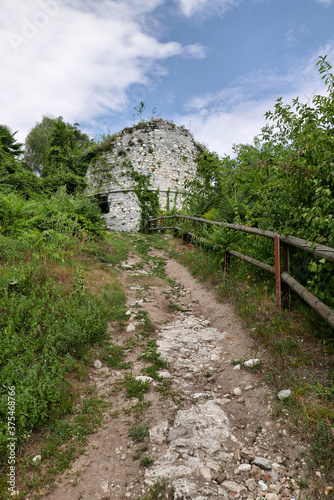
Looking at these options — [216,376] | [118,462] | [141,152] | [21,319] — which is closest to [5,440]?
[118,462]

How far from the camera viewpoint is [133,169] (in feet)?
55.6

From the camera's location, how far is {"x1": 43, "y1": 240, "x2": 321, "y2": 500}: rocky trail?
196cm

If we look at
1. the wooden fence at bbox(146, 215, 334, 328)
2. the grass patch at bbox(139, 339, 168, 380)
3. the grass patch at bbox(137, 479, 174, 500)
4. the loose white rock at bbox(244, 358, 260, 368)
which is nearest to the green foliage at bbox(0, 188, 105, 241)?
the grass patch at bbox(139, 339, 168, 380)

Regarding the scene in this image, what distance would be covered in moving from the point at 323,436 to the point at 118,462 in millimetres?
1595

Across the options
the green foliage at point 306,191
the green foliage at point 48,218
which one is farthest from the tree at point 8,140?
the green foliage at point 306,191

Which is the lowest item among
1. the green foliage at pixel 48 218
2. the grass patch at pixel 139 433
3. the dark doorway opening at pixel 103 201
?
the grass patch at pixel 139 433

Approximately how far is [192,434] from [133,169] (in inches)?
635

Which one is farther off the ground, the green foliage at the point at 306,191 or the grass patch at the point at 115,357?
the green foliage at the point at 306,191

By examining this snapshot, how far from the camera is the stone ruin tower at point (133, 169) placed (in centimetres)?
1683

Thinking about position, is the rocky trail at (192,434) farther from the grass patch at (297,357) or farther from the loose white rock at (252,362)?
the grass patch at (297,357)

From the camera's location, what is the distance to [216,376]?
324 cm

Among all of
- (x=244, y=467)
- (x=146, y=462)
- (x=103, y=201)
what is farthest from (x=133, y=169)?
(x=244, y=467)

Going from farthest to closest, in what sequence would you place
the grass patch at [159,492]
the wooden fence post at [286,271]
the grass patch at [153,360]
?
the wooden fence post at [286,271] < the grass patch at [153,360] < the grass patch at [159,492]

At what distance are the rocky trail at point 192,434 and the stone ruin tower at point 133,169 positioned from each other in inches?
529
